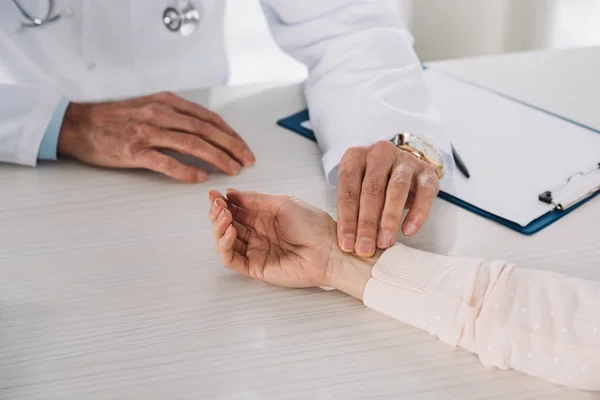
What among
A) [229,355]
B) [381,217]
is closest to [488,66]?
[381,217]

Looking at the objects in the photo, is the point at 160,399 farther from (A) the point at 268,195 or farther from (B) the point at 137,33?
(B) the point at 137,33

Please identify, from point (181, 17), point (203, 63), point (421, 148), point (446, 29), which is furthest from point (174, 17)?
point (446, 29)

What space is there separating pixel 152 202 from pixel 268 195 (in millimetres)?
198

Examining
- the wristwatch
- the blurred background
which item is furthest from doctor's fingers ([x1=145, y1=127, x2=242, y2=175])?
the blurred background

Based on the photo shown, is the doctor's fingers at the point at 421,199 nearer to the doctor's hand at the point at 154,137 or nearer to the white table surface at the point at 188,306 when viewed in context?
the white table surface at the point at 188,306

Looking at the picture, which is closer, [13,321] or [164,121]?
[13,321]

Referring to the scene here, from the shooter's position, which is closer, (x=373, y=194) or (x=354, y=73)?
(x=373, y=194)

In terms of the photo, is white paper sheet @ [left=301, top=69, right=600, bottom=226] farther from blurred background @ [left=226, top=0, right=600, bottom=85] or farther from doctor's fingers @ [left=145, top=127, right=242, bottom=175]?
blurred background @ [left=226, top=0, right=600, bottom=85]

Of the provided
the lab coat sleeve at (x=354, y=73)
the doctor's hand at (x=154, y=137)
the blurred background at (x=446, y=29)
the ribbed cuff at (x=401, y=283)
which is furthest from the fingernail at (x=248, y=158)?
the blurred background at (x=446, y=29)

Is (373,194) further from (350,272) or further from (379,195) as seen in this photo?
(350,272)

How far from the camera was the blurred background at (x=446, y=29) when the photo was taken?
6.96 ft

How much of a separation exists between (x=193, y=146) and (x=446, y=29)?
1259 millimetres

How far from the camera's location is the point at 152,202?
1059 millimetres

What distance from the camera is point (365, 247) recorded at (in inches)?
34.5
